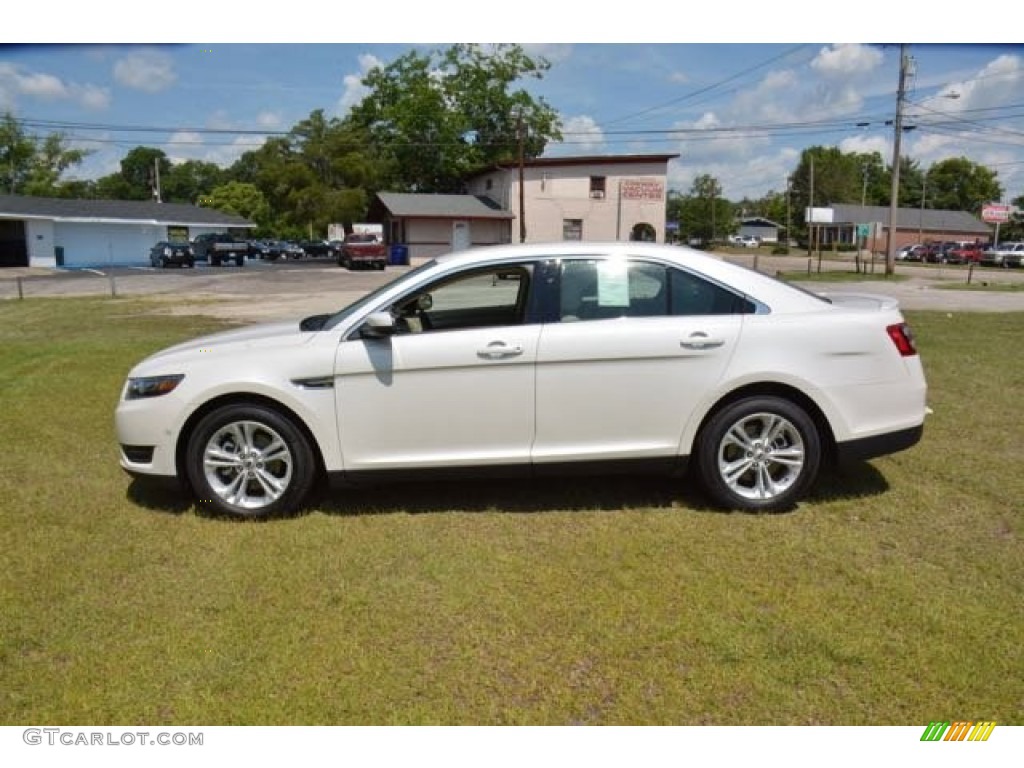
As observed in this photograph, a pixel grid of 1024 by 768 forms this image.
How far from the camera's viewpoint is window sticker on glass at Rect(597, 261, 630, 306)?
14.8 feet

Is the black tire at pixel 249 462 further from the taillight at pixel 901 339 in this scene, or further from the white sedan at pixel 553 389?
the taillight at pixel 901 339

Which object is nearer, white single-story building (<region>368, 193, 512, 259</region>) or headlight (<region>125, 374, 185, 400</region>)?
headlight (<region>125, 374, 185, 400</region>)

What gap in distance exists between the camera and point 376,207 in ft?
175

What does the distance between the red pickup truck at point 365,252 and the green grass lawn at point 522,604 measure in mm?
Result: 34621

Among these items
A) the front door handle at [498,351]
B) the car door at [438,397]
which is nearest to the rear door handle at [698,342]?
the car door at [438,397]

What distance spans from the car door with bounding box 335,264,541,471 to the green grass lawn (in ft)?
1.40

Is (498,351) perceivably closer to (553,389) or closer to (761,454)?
(553,389)

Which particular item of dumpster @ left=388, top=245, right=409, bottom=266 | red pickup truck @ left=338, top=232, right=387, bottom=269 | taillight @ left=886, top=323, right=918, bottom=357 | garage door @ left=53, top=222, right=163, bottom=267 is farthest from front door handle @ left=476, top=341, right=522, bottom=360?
garage door @ left=53, top=222, right=163, bottom=267

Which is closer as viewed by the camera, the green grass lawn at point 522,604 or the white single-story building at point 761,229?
the green grass lawn at point 522,604

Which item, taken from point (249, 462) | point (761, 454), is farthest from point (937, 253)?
point (249, 462)

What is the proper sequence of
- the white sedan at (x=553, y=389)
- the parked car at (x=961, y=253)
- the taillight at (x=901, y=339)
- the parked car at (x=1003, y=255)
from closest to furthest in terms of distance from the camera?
the white sedan at (x=553, y=389)
the taillight at (x=901, y=339)
the parked car at (x=1003, y=255)
the parked car at (x=961, y=253)

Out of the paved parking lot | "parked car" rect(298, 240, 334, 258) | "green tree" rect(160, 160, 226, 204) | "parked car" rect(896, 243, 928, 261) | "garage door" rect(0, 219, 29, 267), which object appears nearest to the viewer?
the paved parking lot

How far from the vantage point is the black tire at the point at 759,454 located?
4.51 m

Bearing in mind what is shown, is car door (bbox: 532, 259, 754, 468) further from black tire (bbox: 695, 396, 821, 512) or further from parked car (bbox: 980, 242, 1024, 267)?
parked car (bbox: 980, 242, 1024, 267)
